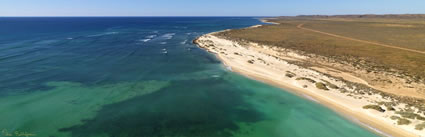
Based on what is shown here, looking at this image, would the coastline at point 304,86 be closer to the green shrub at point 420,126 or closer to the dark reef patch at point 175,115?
the green shrub at point 420,126

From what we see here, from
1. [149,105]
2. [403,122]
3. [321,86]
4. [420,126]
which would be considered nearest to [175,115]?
[149,105]

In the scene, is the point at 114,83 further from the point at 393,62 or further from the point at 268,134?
the point at 393,62

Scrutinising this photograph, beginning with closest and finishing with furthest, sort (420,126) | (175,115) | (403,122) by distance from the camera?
1. (420,126)
2. (403,122)
3. (175,115)

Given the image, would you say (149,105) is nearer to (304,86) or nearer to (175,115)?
(175,115)

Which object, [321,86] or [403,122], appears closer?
[403,122]

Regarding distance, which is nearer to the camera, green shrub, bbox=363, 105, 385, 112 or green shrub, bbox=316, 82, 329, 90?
green shrub, bbox=363, 105, 385, 112

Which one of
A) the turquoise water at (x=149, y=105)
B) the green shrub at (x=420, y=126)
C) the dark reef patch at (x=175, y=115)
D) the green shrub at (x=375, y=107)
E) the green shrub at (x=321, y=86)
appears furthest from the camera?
the green shrub at (x=321, y=86)

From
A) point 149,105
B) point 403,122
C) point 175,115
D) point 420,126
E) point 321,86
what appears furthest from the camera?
point 321,86

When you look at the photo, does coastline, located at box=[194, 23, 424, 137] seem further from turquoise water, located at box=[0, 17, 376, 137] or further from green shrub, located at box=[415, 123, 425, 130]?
turquoise water, located at box=[0, 17, 376, 137]

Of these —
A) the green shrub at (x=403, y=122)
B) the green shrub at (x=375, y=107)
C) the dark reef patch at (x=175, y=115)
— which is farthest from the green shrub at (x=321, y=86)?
the dark reef patch at (x=175, y=115)

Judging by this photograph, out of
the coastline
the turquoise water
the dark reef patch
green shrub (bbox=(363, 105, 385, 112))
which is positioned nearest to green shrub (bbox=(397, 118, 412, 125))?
the coastline
